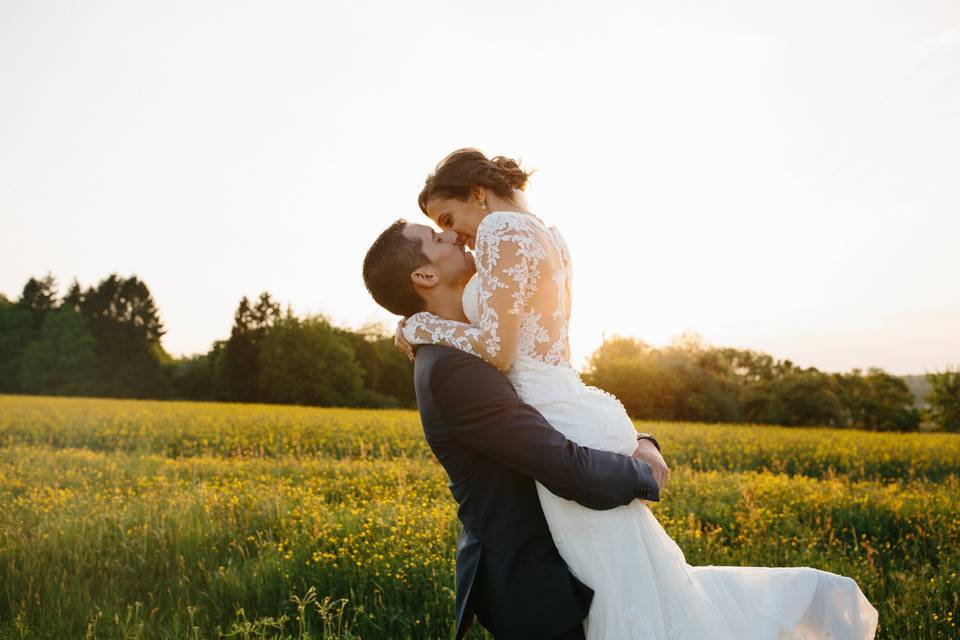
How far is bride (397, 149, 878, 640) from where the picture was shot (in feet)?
8.39

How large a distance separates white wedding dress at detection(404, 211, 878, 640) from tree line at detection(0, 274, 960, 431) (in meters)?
41.6

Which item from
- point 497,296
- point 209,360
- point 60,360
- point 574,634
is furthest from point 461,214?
point 60,360

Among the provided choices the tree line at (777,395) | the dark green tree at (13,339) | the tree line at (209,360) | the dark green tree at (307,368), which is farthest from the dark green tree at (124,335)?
the tree line at (777,395)

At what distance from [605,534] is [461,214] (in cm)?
150

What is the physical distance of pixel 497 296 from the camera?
8.64 feet

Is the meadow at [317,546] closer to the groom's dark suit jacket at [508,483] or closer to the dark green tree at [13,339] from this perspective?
the groom's dark suit jacket at [508,483]

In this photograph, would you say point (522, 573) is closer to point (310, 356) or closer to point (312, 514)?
point (312, 514)

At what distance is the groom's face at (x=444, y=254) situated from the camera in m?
2.92

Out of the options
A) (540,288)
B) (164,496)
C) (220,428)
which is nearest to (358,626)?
(540,288)

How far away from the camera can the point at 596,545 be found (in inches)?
101

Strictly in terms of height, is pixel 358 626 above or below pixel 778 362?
below

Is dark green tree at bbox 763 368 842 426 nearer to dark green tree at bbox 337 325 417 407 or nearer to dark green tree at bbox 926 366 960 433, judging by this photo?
dark green tree at bbox 926 366 960 433

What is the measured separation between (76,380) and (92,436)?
53577 millimetres

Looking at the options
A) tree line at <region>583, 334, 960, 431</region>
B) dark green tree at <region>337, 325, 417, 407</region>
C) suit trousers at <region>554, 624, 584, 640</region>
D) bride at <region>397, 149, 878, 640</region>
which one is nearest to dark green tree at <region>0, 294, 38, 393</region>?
dark green tree at <region>337, 325, 417, 407</region>
